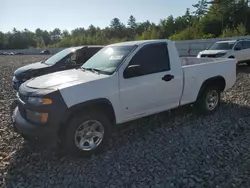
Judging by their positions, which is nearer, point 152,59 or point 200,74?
point 152,59

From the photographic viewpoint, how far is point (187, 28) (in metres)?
45.0

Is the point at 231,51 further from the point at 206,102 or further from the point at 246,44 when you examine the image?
the point at 206,102

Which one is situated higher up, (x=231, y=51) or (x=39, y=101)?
(x=39, y=101)

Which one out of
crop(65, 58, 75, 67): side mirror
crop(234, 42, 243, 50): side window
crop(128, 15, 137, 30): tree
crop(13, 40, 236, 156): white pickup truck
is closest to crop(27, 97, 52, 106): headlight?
crop(13, 40, 236, 156): white pickup truck

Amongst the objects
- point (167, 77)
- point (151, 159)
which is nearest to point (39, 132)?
point (151, 159)

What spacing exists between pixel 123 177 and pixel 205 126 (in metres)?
2.44

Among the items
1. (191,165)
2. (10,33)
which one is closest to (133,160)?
(191,165)

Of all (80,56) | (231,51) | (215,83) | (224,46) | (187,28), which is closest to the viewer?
(215,83)

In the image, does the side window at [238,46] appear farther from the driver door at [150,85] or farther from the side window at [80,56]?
the driver door at [150,85]

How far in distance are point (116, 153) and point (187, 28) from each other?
44.4 meters

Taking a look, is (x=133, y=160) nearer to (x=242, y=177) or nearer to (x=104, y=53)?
(x=242, y=177)

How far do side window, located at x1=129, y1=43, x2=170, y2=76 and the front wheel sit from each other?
4.42 ft

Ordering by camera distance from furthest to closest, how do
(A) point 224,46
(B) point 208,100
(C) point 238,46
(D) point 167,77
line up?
(A) point 224,46
(C) point 238,46
(B) point 208,100
(D) point 167,77

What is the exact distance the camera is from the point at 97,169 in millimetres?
3631
